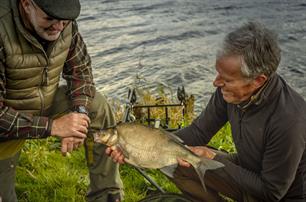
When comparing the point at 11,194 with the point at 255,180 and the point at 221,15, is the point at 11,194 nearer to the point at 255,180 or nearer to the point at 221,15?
the point at 255,180

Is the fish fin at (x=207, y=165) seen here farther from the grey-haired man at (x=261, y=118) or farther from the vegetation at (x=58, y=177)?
the vegetation at (x=58, y=177)

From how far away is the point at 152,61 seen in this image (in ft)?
45.1

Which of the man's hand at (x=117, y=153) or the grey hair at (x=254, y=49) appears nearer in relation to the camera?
the grey hair at (x=254, y=49)

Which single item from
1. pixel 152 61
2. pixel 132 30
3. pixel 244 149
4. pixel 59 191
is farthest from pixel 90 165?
pixel 132 30

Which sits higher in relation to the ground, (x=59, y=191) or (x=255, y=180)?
(x=255, y=180)

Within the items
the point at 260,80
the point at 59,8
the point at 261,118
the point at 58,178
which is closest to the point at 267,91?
the point at 260,80

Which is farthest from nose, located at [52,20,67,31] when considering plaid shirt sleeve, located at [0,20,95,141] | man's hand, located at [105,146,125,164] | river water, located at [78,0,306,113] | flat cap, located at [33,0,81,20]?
river water, located at [78,0,306,113]

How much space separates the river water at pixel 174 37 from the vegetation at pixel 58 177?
3396 mm

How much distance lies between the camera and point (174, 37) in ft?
53.8

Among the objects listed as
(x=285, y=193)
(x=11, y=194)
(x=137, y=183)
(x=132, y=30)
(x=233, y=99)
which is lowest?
(x=132, y=30)

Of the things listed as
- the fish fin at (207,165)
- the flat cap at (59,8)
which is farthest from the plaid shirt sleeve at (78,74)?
the fish fin at (207,165)

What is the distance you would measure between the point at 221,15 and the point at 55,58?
49.0 ft

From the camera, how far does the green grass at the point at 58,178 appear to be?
5074mm

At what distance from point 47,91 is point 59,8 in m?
0.95
